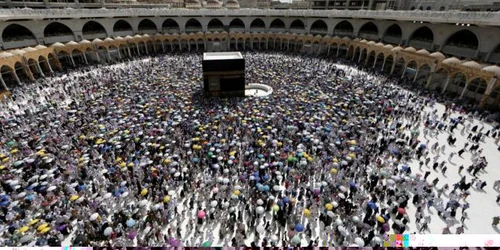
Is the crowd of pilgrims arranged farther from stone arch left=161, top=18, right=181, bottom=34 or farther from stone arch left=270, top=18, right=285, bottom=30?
stone arch left=270, top=18, right=285, bottom=30

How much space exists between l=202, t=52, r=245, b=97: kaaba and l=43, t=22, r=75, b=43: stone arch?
105 feet

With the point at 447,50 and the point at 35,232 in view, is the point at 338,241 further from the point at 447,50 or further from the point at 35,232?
the point at 447,50

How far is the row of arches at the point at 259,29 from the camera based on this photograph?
1453 inches

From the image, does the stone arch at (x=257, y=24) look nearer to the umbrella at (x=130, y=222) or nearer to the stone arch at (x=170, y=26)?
the stone arch at (x=170, y=26)

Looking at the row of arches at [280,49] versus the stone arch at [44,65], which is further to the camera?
the stone arch at [44,65]

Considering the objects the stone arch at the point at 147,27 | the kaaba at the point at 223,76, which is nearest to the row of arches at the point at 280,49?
the stone arch at the point at 147,27

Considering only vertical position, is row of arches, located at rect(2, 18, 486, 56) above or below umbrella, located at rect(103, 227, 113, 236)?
above

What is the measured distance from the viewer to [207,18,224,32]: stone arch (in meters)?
61.3

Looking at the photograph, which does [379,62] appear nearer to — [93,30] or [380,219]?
[380,219]

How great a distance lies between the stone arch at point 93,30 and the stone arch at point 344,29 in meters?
49.5

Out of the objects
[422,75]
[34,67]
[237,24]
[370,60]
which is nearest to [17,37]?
[34,67]

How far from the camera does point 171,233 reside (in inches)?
524

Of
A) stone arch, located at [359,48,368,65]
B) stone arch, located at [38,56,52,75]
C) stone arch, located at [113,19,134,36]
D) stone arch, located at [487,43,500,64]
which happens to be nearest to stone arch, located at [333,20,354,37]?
stone arch, located at [359,48,368,65]

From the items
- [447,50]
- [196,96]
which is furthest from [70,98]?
[447,50]
